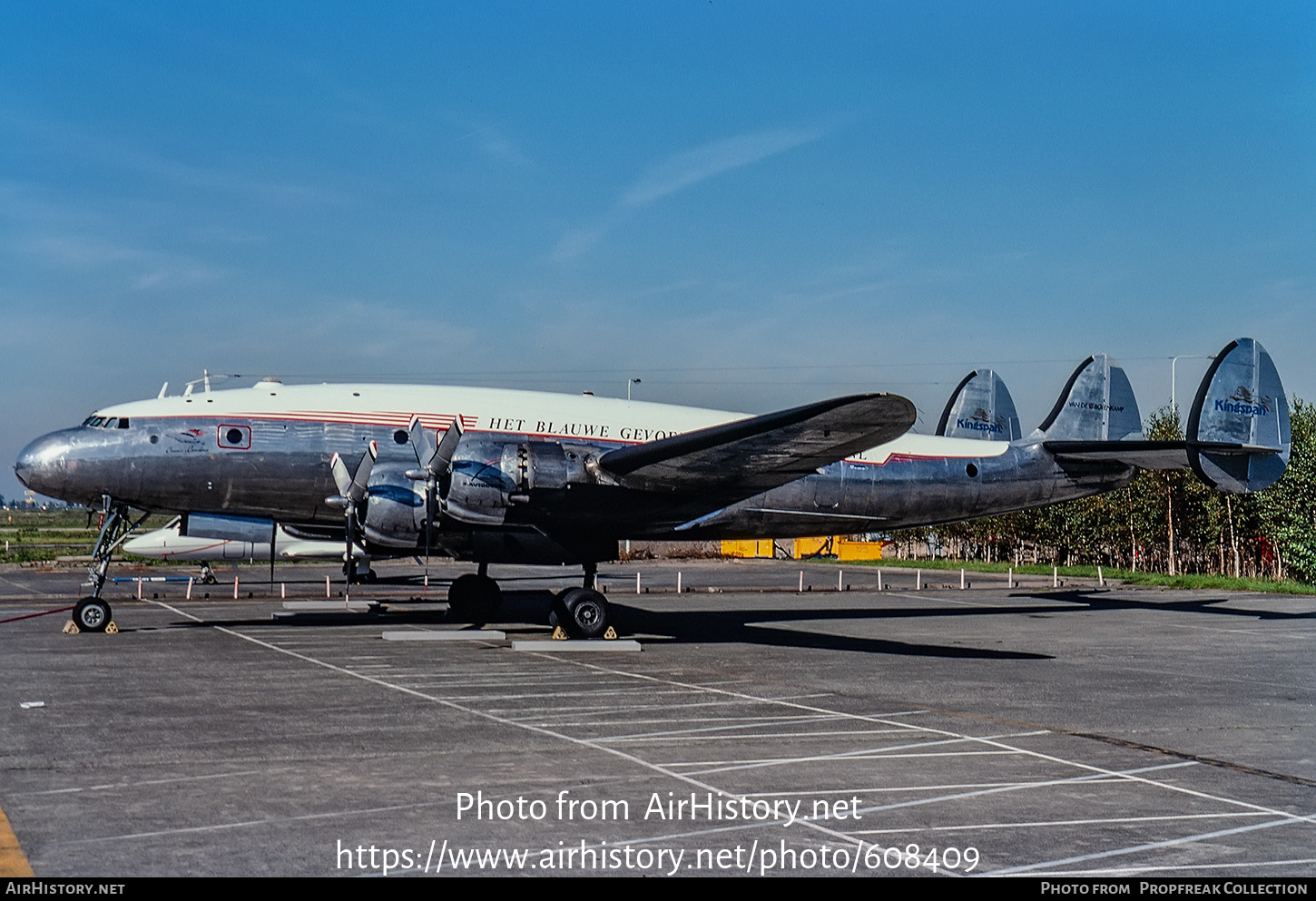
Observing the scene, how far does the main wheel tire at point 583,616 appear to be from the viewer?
18766 millimetres

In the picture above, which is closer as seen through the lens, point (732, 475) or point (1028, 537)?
point (732, 475)

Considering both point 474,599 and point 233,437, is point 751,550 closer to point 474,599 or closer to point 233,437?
point 474,599

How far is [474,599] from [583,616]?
15.3ft

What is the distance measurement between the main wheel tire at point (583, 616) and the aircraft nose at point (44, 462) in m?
8.93

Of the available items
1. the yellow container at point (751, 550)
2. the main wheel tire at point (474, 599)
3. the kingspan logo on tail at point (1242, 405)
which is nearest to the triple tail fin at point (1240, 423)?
the kingspan logo on tail at point (1242, 405)

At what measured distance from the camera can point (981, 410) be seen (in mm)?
28891

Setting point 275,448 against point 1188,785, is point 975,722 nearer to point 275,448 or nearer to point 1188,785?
point 1188,785

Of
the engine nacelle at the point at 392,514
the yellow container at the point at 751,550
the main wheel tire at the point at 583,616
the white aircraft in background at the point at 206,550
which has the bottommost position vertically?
the main wheel tire at the point at 583,616

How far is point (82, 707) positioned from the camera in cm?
1173

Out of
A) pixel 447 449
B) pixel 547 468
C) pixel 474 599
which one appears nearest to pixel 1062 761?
pixel 547 468

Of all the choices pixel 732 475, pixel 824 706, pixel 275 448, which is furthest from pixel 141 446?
pixel 824 706

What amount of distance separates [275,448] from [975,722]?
1340cm

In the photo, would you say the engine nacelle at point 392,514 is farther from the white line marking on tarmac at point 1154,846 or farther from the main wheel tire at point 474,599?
the white line marking on tarmac at point 1154,846

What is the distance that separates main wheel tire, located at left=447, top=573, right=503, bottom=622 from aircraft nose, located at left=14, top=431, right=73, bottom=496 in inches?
295
